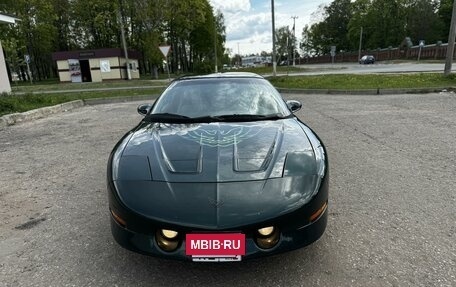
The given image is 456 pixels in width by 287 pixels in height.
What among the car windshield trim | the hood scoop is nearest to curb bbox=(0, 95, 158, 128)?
the car windshield trim

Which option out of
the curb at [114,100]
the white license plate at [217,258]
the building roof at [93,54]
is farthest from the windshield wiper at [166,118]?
the building roof at [93,54]

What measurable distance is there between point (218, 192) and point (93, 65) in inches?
1369

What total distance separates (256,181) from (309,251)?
0.81 m

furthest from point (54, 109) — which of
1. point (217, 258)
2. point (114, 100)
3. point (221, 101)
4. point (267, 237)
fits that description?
point (267, 237)

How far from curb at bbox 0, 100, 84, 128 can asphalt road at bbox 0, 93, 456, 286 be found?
9.77 ft

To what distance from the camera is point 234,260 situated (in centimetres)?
201

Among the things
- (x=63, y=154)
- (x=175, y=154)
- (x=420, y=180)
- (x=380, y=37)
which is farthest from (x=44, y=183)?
(x=380, y=37)

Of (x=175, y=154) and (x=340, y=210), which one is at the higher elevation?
(x=175, y=154)

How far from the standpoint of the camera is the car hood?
225 centimetres

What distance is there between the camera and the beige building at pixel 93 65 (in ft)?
108

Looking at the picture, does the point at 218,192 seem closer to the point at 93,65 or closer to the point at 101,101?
the point at 101,101

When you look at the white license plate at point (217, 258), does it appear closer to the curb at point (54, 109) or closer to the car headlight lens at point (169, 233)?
the car headlight lens at point (169, 233)

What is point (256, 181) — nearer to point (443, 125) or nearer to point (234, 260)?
point (234, 260)

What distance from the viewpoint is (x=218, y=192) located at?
2.09 metres
